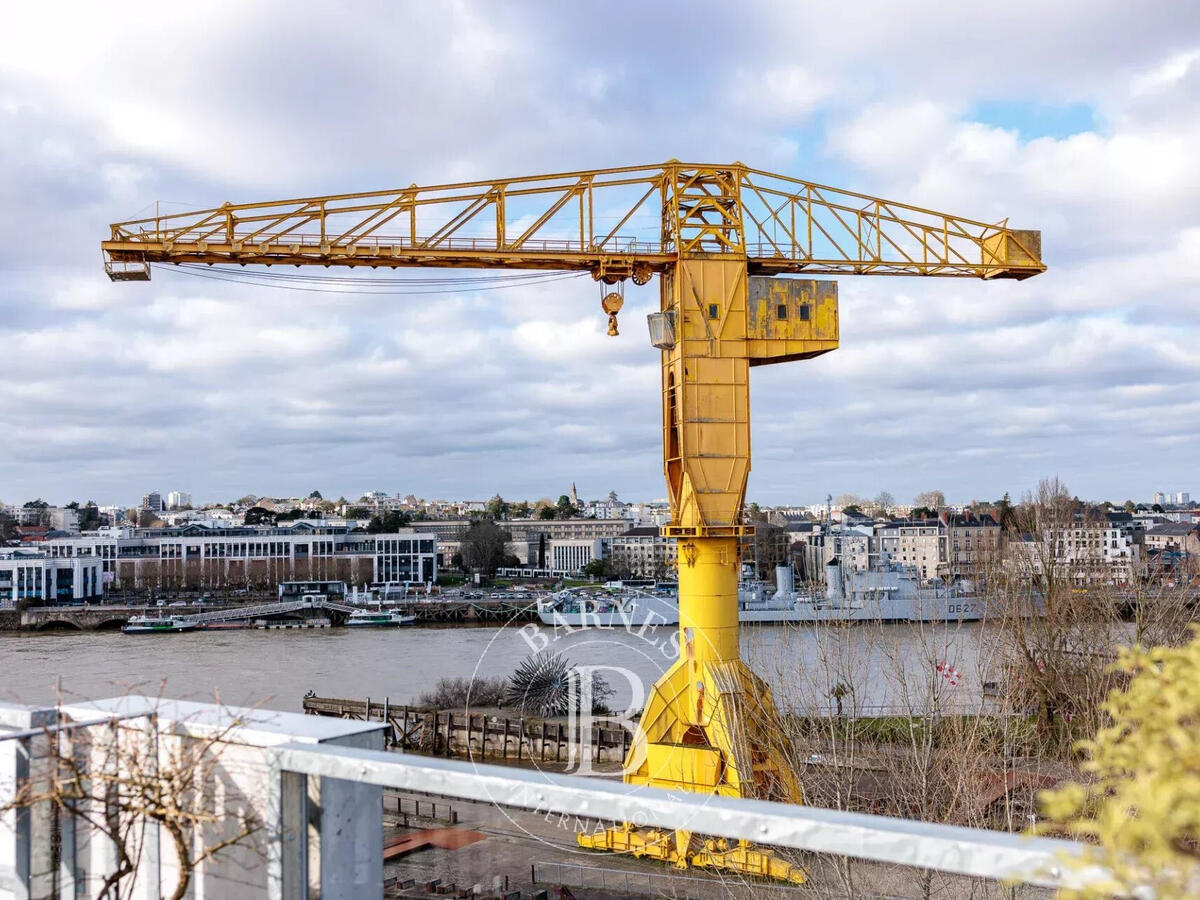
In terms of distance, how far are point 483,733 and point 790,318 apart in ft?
65.5

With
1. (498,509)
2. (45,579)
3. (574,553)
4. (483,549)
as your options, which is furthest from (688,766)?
(498,509)

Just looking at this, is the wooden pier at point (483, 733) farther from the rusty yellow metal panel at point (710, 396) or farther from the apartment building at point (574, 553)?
the apartment building at point (574, 553)

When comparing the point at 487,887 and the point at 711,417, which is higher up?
the point at 711,417

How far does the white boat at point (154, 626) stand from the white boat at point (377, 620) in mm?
10718

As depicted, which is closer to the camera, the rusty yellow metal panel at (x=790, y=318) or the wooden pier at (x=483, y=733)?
the rusty yellow metal panel at (x=790, y=318)

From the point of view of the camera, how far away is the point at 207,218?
49.8 feet

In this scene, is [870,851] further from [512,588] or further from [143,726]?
[512,588]

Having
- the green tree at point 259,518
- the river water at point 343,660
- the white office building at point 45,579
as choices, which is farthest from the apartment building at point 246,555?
the river water at point 343,660

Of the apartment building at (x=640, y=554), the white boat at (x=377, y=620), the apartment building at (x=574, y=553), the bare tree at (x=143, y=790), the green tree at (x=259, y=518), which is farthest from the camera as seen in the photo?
the green tree at (x=259, y=518)

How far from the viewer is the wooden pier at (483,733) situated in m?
29.5

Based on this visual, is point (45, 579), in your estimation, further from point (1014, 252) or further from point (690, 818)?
point (690, 818)

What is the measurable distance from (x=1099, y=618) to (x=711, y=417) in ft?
56.4

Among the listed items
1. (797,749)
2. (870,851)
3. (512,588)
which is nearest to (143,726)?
(870,851)

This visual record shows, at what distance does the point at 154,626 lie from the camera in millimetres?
67812
